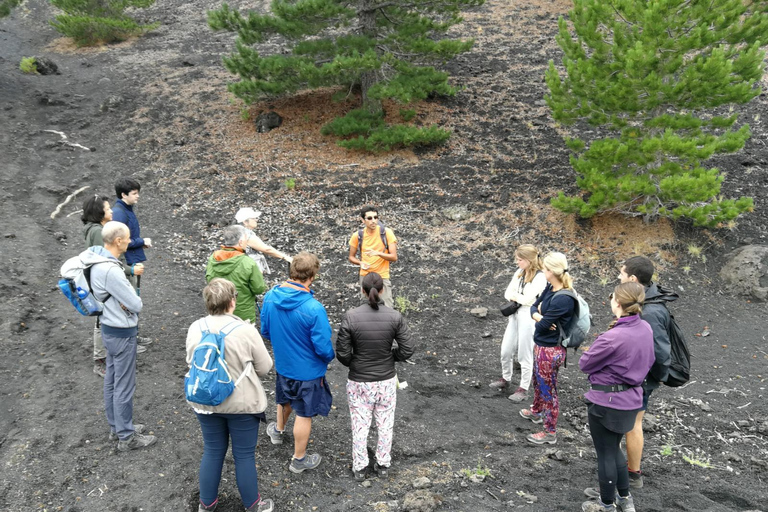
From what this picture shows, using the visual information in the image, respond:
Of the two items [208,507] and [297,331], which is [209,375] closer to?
[297,331]

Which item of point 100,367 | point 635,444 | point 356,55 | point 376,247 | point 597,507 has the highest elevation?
point 356,55

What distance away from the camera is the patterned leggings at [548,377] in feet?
15.4

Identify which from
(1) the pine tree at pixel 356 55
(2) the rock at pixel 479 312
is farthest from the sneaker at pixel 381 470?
(1) the pine tree at pixel 356 55

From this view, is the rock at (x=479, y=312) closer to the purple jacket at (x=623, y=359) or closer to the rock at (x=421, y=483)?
the rock at (x=421, y=483)

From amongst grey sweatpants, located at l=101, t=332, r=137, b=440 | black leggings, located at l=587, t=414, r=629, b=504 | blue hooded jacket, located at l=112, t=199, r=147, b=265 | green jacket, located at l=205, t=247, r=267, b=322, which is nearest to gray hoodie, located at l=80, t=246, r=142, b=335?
grey sweatpants, located at l=101, t=332, r=137, b=440

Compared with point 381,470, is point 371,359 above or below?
above

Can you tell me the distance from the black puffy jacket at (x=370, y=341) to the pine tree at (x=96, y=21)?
60.1ft

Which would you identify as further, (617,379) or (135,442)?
(135,442)

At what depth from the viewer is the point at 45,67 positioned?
16.2m

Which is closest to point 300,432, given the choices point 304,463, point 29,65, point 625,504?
point 304,463

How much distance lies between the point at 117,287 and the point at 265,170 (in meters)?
7.68

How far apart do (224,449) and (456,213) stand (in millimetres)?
7205

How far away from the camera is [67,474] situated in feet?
13.4

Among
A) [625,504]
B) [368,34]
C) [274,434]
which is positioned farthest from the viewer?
[368,34]
